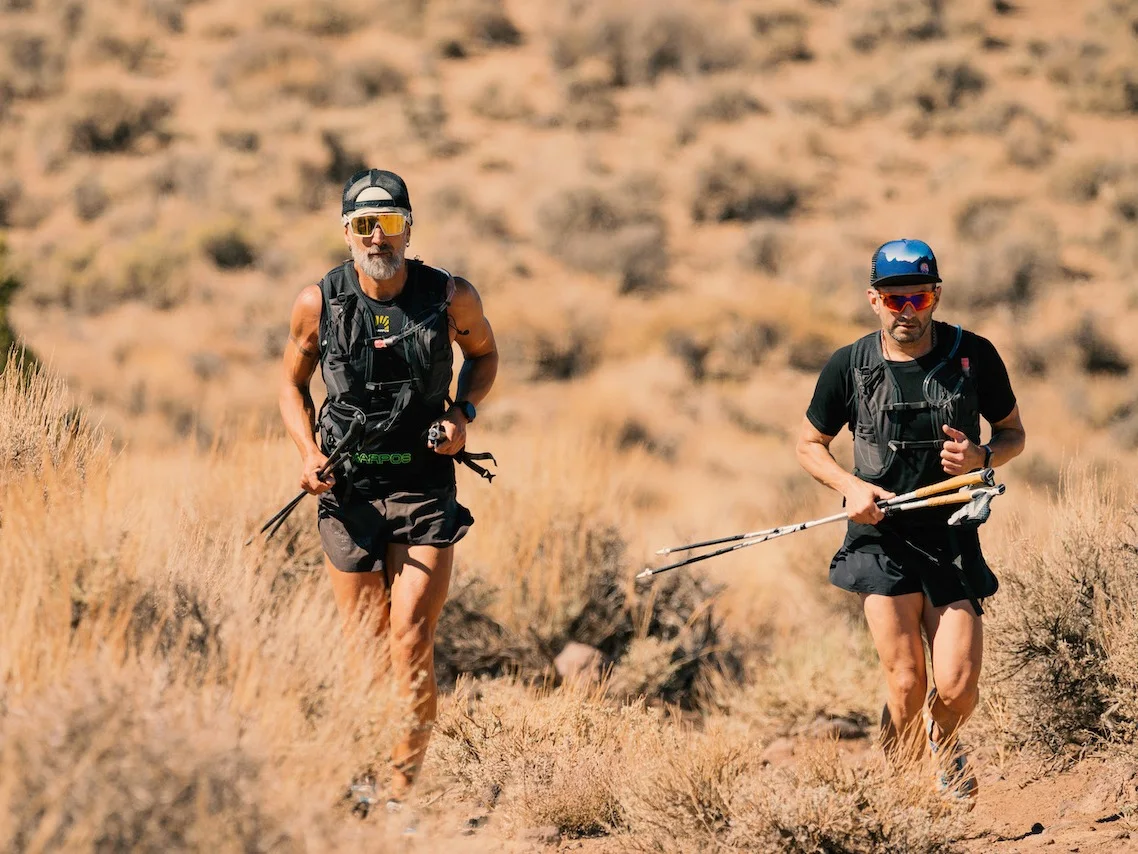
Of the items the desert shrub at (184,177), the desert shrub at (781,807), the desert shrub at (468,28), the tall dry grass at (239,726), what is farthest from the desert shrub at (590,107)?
the desert shrub at (781,807)

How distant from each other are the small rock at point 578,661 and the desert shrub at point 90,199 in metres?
19.1

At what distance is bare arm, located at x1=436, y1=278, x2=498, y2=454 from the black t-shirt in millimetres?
1288

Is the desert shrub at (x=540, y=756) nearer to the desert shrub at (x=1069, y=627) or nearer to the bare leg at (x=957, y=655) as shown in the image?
the bare leg at (x=957, y=655)

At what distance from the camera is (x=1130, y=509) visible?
584 cm

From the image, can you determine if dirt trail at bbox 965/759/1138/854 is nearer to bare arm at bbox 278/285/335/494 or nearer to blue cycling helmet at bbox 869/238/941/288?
blue cycling helmet at bbox 869/238/941/288

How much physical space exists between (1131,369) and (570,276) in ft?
29.1

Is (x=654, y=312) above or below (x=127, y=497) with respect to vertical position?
above

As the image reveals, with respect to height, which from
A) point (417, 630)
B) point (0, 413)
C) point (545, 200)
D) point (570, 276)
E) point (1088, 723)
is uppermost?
point (545, 200)

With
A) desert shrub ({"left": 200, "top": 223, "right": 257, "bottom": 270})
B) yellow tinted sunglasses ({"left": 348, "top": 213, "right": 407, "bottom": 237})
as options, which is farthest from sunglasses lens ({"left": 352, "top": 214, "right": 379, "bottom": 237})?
desert shrub ({"left": 200, "top": 223, "right": 257, "bottom": 270})

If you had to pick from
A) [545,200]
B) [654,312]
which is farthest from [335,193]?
[654,312]

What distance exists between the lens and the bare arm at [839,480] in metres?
4.70

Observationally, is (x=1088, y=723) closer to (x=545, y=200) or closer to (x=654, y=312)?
(x=654, y=312)

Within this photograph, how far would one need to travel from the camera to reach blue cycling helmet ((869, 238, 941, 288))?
4.71 meters

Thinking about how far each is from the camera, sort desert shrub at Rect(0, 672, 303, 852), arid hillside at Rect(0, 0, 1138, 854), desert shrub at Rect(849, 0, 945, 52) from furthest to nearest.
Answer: desert shrub at Rect(849, 0, 945, 52)
arid hillside at Rect(0, 0, 1138, 854)
desert shrub at Rect(0, 672, 303, 852)
